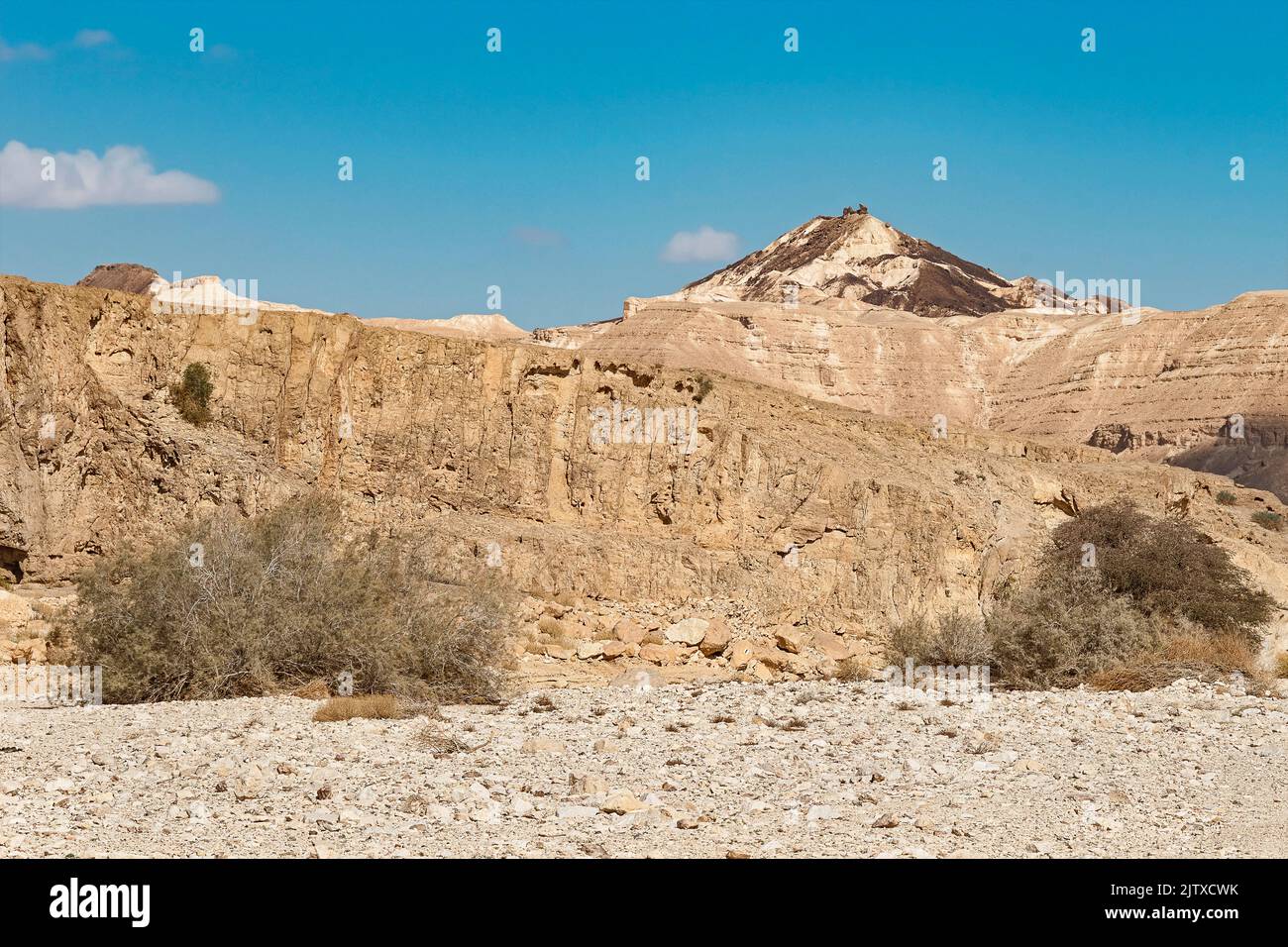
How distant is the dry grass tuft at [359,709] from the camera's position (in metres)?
12.9

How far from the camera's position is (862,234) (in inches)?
6491

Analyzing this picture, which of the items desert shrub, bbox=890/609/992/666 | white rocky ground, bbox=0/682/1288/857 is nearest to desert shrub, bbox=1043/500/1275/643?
desert shrub, bbox=890/609/992/666

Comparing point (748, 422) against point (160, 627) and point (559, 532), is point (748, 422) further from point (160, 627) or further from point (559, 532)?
point (160, 627)

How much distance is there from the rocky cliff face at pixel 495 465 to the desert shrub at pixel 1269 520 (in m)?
18.9

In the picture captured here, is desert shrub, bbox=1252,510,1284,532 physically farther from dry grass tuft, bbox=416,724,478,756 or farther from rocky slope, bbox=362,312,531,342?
rocky slope, bbox=362,312,531,342

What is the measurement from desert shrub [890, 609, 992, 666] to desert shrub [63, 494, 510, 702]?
714 cm

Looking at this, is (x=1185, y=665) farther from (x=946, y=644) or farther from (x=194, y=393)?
(x=194, y=393)

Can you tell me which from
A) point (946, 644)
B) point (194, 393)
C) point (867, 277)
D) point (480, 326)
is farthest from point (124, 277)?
point (867, 277)

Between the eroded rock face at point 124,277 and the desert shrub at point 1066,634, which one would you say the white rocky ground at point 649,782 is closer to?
the desert shrub at point 1066,634

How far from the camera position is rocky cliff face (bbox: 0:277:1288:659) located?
22.0m

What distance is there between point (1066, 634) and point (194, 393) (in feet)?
51.4

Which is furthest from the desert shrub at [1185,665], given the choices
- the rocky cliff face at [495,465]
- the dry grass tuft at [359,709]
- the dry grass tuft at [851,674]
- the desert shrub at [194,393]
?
the desert shrub at [194,393]
